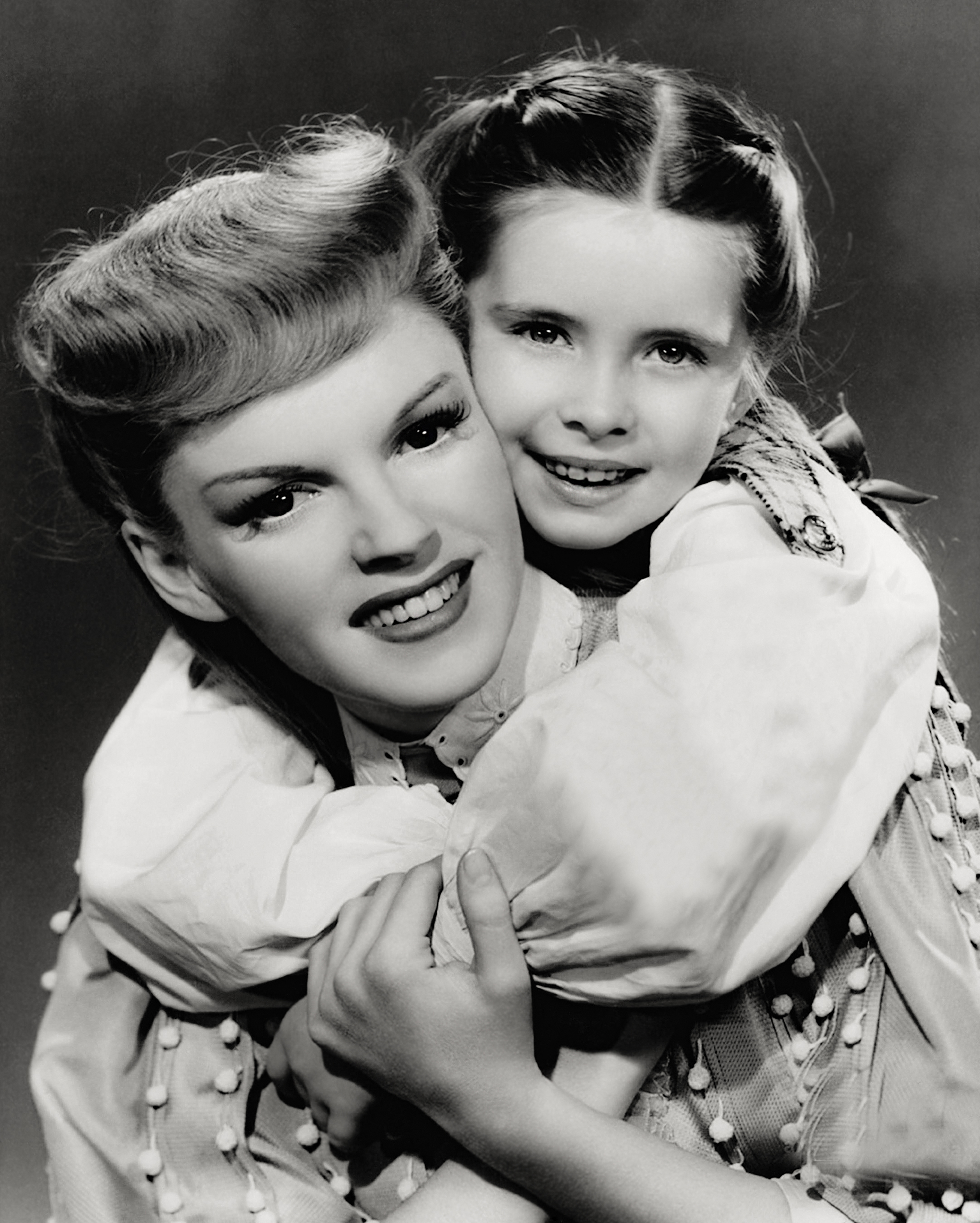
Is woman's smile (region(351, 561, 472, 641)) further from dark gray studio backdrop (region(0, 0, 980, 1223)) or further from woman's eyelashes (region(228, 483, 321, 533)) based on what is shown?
dark gray studio backdrop (region(0, 0, 980, 1223))

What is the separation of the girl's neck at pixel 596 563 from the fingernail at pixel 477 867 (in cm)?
32

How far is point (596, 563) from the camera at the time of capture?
4.24 ft

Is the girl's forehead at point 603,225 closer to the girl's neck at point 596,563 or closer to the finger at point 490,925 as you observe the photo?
the girl's neck at point 596,563

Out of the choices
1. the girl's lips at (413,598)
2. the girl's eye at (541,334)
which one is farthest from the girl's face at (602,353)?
the girl's lips at (413,598)

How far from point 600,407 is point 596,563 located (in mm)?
161

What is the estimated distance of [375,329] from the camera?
3.74 feet

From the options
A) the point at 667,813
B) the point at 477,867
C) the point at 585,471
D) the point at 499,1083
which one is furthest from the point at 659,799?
the point at 585,471

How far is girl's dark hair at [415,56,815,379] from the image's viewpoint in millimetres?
1210

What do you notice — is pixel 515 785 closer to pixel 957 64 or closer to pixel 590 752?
pixel 590 752

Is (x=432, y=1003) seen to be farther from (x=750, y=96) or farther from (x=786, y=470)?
(x=750, y=96)

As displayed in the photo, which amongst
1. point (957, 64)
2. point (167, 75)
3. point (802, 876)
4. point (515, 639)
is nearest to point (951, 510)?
point (957, 64)

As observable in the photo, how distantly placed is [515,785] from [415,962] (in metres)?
0.16

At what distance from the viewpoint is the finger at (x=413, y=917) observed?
108cm

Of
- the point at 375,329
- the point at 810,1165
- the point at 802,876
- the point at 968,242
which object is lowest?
the point at 810,1165
